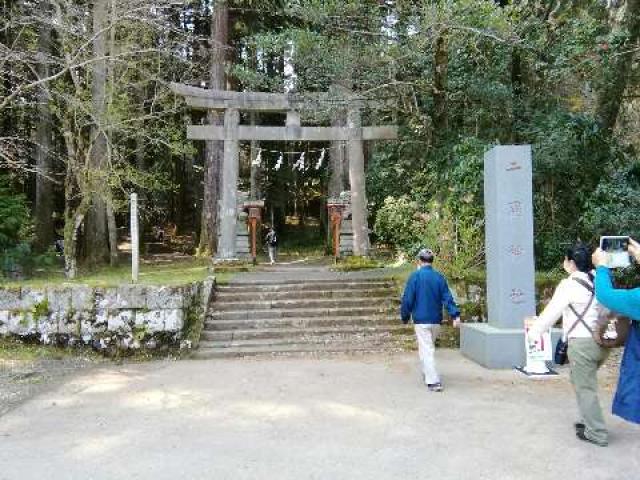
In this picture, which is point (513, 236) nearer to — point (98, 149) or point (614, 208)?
point (614, 208)

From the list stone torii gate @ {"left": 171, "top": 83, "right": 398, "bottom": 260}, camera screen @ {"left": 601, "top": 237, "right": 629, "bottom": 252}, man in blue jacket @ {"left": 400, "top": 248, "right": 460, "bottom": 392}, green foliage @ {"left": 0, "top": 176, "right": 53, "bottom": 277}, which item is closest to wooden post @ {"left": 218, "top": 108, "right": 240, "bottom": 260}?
stone torii gate @ {"left": 171, "top": 83, "right": 398, "bottom": 260}

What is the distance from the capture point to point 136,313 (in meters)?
8.48

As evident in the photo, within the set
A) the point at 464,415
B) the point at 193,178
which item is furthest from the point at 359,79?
the point at 193,178

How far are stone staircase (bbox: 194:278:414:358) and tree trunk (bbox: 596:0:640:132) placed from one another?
20.3ft

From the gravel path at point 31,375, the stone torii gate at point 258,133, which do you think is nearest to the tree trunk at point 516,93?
the stone torii gate at point 258,133

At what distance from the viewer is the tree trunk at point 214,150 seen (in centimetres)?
1708

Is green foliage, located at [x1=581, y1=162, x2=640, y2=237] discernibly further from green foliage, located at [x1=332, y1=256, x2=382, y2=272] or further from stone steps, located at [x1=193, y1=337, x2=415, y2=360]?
green foliage, located at [x1=332, y1=256, x2=382, y2=272]

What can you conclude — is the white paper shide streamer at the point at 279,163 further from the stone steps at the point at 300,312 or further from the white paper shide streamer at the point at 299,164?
the stone steps at the point at 300,312

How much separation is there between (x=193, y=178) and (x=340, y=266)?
1567 centimetres

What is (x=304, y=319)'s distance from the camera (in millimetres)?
9336

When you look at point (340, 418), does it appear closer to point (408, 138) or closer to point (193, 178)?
point (408, 138)

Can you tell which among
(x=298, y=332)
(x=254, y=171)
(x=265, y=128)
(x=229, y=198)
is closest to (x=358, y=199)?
(x=265, y=128)

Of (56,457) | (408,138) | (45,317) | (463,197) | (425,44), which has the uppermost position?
(425,44)

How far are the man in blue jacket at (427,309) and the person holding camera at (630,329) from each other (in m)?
2.45
